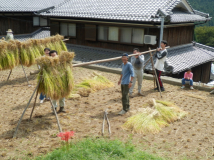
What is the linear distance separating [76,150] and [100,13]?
11533mm

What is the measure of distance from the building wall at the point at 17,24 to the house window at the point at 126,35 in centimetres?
1130

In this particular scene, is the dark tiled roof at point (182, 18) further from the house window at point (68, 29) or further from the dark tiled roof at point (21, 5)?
the dark tiled roof at point (21, 5)

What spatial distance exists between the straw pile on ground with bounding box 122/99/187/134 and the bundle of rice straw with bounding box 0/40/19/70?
5.29 meters

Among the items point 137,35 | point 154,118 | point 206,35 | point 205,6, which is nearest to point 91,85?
point 154,118

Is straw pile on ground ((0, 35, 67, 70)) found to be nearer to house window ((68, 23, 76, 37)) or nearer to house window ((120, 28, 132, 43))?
house window ((120, 28, 132, 43))

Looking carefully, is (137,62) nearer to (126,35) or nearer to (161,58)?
(161,58)

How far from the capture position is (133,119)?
6.51 meters

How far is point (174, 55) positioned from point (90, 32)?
5.60 meters

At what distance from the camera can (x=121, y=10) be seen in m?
14.8

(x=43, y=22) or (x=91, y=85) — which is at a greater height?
→ (x=43, y=22)

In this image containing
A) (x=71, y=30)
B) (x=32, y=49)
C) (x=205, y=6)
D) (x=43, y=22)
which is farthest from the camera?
(x=205, y=6)

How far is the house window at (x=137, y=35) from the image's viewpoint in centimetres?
1405

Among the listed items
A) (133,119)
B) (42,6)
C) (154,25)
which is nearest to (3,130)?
(133,119)

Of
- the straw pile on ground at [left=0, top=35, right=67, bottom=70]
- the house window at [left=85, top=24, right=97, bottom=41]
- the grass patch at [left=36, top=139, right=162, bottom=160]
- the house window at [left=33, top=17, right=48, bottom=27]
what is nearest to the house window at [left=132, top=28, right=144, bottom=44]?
the house window at [left=85, top=24, right=97, bottom=41]
